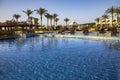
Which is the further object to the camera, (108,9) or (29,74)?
(108,9)

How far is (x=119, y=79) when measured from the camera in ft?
27.7

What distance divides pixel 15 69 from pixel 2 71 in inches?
29.3

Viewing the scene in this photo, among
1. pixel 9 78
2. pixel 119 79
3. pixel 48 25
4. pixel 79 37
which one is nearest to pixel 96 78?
pixel 119 79

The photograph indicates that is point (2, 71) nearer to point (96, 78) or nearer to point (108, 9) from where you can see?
point (96, 78)

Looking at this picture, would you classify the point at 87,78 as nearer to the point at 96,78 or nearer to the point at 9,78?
the point at 96,78

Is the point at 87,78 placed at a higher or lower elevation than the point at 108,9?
lower

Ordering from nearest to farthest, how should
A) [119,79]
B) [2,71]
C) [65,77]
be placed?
[119,79] < [65,77] < [2,71]

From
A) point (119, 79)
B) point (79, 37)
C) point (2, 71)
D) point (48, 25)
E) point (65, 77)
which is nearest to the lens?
point (119, 79)

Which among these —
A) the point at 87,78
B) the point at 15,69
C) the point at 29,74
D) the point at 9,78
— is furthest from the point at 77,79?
the point at 15,69

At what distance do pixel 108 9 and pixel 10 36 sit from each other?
3309 cm

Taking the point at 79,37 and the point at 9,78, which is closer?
the point at 9,78

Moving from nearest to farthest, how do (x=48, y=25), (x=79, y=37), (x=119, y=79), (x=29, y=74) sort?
(x=119, y=79)
(x=29, y=74)
(x=79, y=37)
(x=48, y=25)

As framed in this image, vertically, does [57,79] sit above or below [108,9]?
below

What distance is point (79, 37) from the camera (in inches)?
1348
